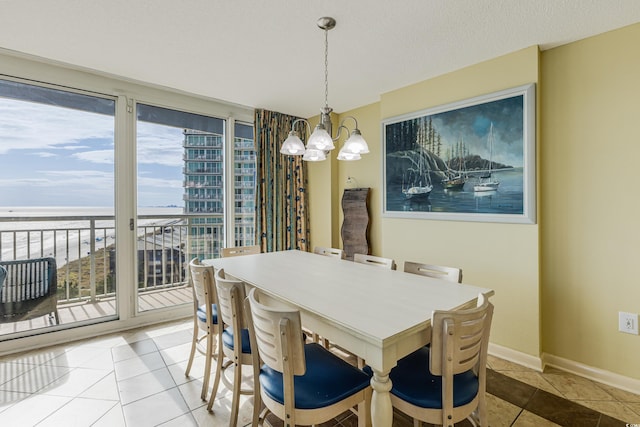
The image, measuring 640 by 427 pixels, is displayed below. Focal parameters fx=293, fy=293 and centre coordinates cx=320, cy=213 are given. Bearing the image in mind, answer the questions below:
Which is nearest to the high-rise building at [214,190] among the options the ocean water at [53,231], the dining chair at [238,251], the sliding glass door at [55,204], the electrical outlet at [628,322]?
the ocean water at [53,231]

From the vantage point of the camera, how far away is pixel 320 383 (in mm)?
1339

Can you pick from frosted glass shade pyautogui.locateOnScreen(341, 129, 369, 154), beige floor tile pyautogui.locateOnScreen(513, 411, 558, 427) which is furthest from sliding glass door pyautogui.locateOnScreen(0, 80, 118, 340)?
beige floor tile pyautogui.locateOnScreen(513, 411, 558, 427)

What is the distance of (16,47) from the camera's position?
2.36 metres

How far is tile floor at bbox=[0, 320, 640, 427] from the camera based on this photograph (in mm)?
1773

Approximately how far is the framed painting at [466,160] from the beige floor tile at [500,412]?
4.34ft

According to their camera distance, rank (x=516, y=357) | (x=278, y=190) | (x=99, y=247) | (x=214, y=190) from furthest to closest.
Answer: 1. (x=278, y=190)
2. (x=214, y=190)
3. (x=99, y=247)
4. (x=516, y=357)

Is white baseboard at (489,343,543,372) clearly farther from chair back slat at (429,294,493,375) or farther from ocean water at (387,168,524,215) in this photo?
chair back slat at (429,294,493,375)

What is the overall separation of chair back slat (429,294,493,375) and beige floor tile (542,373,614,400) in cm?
146

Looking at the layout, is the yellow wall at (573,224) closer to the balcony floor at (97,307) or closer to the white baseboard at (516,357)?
the white baseboard at (516,357)

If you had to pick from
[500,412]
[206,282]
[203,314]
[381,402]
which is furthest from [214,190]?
[500,412]

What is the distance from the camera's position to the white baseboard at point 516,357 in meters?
2.32

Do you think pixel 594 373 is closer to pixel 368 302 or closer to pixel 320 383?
pixel 368 302

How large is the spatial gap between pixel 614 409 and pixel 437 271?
1.34 metres

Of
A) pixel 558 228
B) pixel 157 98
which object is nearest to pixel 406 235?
pixel 558 228
